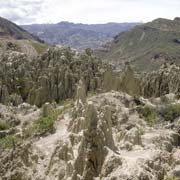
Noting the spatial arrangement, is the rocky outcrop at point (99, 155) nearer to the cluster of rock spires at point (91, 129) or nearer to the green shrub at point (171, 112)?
the cluster of rock spires at point (91, 129)

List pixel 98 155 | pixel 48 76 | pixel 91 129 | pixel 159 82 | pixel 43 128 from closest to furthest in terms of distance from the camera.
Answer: pixel 98 155
pixel 91 129
pixel 43 128
pixel 159 82
pixel 48 76

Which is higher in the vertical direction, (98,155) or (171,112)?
(98,155)

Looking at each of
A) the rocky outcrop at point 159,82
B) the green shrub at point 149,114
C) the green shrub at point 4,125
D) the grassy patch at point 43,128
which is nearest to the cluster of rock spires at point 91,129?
the rocky outcrop at point 159,82

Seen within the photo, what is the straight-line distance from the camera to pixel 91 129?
110 ft

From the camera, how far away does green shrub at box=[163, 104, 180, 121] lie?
175 feet

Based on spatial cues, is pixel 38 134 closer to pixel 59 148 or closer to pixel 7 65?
pixel 59 148

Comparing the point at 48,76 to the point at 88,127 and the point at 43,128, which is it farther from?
the point at 88,127

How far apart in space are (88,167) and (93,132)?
95.6 inches

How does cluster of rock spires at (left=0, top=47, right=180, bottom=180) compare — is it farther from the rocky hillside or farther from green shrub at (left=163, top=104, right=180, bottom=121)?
green shrub at (left=163, top=104, right=180, bottom=121)

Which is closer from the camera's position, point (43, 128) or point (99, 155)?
point (99, 155)

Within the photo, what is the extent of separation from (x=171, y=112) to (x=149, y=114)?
2473 mm

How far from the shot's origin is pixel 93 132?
33.2 m

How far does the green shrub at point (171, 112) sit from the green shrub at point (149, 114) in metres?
1.45

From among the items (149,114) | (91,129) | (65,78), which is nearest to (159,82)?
(65,78)
